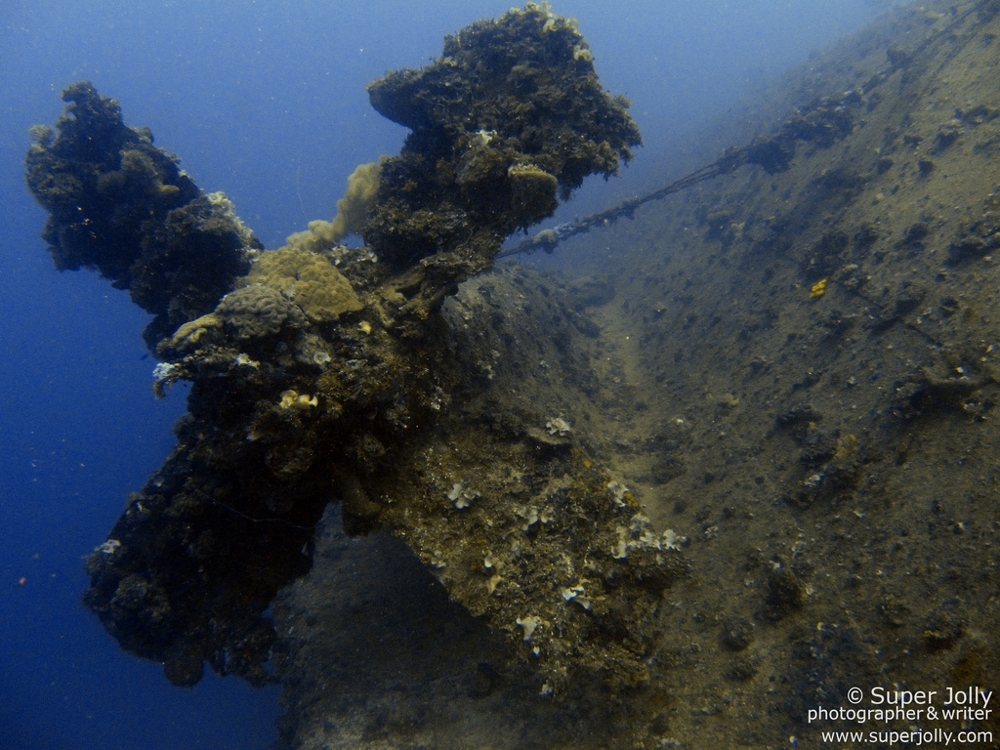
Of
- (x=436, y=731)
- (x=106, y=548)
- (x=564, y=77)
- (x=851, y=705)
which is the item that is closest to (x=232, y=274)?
(x=106, y=548)

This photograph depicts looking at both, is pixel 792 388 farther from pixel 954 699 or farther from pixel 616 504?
pixel 954 699

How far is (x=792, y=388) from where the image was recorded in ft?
25.2

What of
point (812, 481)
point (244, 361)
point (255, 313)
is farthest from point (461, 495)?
point (812, 481)

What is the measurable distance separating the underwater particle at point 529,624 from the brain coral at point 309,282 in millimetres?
3961

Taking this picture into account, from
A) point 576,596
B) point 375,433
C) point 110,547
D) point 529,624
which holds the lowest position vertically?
point 529,624

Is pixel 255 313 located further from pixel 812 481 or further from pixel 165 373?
pixel 812 481

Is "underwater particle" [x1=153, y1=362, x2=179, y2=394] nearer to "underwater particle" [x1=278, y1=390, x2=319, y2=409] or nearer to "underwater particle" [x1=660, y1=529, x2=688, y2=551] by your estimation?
"underwater particle" [x1=278, y1=390, x2=319, y2=409]

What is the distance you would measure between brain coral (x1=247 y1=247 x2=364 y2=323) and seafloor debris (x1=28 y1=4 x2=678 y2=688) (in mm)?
26

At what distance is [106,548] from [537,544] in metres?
5.14

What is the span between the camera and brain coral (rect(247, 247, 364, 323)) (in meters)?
5.14

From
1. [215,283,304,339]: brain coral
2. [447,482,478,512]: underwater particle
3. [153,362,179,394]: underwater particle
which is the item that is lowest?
[447,482,478,512]: underwater particle

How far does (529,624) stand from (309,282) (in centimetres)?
460

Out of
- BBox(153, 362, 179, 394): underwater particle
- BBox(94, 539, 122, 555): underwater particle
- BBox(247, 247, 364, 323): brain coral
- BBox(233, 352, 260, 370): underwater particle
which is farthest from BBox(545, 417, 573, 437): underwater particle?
BBox(94, 539, 122, 555): underwater particle

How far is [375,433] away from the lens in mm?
5062
